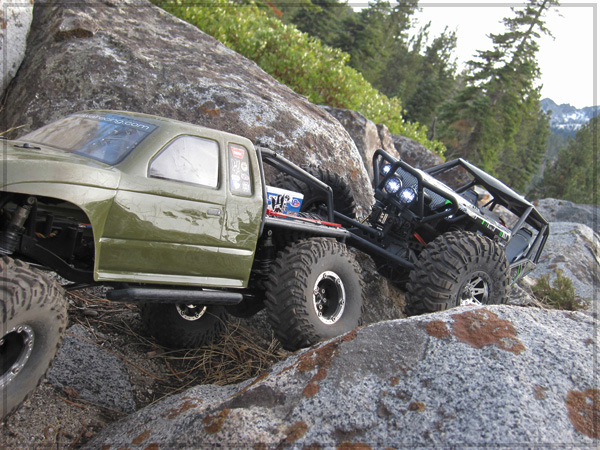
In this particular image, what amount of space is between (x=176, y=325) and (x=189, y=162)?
1.62 m

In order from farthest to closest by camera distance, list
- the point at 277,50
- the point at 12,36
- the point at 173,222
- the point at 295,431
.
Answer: the point at 277,50 → the point at 12,36 → the point at 173,222 → the point at 295,431

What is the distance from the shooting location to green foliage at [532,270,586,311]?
7.66 m

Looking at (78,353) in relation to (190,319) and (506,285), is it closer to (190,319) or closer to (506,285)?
(190,319)

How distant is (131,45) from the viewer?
22.8ft

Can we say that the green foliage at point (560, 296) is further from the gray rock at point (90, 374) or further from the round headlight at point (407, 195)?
the gray rock at point (90, 374)

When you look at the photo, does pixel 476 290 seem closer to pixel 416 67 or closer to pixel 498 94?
pixel 498 94

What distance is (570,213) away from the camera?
62.3ft

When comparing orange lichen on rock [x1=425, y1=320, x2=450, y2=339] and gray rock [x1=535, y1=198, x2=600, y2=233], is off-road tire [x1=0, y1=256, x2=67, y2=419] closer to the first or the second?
orange lichen on rock [x1=425, y1=320, x2=450, y2=339]

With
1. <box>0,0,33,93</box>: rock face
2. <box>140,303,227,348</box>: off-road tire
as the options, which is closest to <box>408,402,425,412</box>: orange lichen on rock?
<box>140,303,227,348</box>: off-road tire

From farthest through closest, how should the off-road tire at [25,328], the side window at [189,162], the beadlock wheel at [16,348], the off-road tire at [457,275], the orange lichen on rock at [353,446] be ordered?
1. the off-road tire at [457,275]
2. the side window at [189,162]
3. the beadlock wheel at [16,348]
4. the off-road tire at [25,328]
5. the orange lichen on rock at [353,446]

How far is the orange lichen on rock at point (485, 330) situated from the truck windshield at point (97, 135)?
101 inches

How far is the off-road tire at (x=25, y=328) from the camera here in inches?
108

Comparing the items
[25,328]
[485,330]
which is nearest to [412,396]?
[485,330]

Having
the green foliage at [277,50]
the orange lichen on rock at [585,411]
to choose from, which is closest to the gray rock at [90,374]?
the orange lichen on rock at [585,411]
